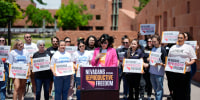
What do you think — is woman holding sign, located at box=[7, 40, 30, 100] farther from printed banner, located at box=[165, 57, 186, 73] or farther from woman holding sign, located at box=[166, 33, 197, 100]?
woman holding sign, located at box=[166, 33, 197, 100]

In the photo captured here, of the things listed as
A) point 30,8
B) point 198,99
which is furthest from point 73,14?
point 198,99

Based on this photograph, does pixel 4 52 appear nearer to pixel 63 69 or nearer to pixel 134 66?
pixel 63 69

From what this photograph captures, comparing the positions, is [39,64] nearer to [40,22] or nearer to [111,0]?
[111,0]

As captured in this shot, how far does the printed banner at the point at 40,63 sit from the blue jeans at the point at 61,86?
0.49 meters

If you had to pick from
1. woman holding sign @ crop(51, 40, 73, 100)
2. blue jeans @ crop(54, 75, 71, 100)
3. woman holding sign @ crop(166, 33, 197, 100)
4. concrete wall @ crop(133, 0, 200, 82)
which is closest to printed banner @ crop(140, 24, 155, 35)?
concrete wall @ crop(133, 0, 200, 82)

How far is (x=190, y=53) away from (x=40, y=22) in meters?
68.6

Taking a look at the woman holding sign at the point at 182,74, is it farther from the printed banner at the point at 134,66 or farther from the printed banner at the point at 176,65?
the printed banner at the point at 134,66

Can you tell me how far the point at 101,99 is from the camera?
4.83m

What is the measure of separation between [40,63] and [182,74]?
3.88m

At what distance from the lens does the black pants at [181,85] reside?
6.29m

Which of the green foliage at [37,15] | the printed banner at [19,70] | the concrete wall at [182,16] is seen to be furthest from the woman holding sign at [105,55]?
the green foliage at [37,15]

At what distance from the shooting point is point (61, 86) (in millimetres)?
6375

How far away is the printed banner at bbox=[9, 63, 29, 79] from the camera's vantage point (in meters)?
6.62

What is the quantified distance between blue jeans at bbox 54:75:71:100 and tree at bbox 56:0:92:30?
5589cm
